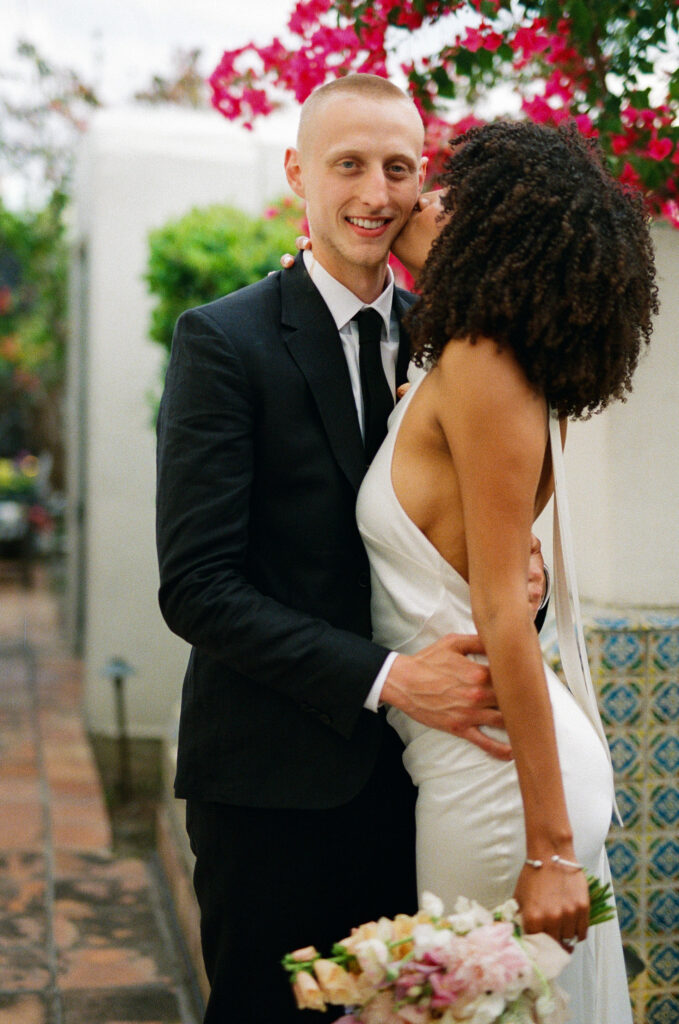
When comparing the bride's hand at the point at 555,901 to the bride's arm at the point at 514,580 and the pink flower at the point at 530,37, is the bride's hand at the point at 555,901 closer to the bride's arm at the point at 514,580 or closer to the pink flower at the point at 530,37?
the bride's arm at the point at 514,580

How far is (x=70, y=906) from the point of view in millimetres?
3996

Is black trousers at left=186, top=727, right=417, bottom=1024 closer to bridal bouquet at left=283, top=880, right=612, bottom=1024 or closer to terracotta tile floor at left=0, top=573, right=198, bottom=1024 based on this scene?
bridal bouquet at left=283, top=880, right=612, bottom=1024

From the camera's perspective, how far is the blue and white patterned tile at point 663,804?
8.42ft

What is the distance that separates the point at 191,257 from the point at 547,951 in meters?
4.11

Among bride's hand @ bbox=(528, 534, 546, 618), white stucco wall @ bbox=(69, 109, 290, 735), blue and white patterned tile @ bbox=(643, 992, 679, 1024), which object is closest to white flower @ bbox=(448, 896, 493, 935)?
bride's hand @ bbox=(528, 534, 546, 618)

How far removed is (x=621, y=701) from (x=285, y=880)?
1003 millimetres

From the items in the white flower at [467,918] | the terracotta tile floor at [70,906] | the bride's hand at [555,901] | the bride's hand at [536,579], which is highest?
the bride's hand at [536,579]

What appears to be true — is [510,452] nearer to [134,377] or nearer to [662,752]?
[662,752]

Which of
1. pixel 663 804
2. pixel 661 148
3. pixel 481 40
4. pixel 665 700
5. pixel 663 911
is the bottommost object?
pixel 663 911

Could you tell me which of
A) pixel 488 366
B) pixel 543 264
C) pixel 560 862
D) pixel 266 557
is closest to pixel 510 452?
pixel 488 366

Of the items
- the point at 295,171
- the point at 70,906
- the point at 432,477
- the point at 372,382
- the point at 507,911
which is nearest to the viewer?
the point at 507,911

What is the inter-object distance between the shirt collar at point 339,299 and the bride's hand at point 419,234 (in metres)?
0.09

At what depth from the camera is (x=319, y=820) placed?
186 centimetres

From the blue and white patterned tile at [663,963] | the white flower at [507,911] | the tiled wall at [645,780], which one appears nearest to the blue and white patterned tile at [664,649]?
the tiled wall at [645,780]
